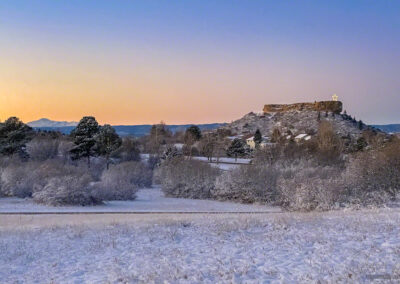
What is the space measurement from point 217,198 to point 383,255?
1042 inches

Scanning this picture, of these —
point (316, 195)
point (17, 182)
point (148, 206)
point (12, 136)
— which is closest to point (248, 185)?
point (316, 195)

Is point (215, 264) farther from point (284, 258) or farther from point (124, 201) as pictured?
point (124, 201)

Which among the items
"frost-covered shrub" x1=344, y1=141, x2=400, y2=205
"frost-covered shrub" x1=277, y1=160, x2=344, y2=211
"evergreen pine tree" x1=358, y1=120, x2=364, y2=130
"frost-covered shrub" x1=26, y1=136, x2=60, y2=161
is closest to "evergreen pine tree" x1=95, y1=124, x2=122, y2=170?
"frost-covered shrub" x1=26, y1=136, x2=60, y2=161

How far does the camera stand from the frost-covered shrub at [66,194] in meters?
28.0

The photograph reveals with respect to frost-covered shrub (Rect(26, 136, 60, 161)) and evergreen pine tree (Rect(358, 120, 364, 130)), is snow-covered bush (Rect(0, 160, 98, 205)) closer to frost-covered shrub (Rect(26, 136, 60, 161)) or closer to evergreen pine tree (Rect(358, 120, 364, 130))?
frost-covered shrub (Rect(26, 136, 60, 161))

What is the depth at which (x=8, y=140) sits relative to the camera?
161 feet

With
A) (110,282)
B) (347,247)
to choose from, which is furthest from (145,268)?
(347,247)

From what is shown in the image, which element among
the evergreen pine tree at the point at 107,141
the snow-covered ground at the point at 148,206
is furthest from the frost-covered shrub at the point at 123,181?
the evergreen pine tree at the point at 107,141

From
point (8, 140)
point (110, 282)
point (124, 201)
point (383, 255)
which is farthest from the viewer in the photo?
point (8, 140)

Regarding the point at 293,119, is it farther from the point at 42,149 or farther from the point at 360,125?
the point at 42,149

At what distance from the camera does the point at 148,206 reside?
2944cm

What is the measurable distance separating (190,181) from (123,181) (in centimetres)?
581

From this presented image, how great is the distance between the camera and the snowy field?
27.5 feet

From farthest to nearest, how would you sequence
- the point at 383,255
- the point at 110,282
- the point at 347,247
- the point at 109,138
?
the point at 109,138 < the point at 347,247 < the point at 383,255 < the point at 110,282
